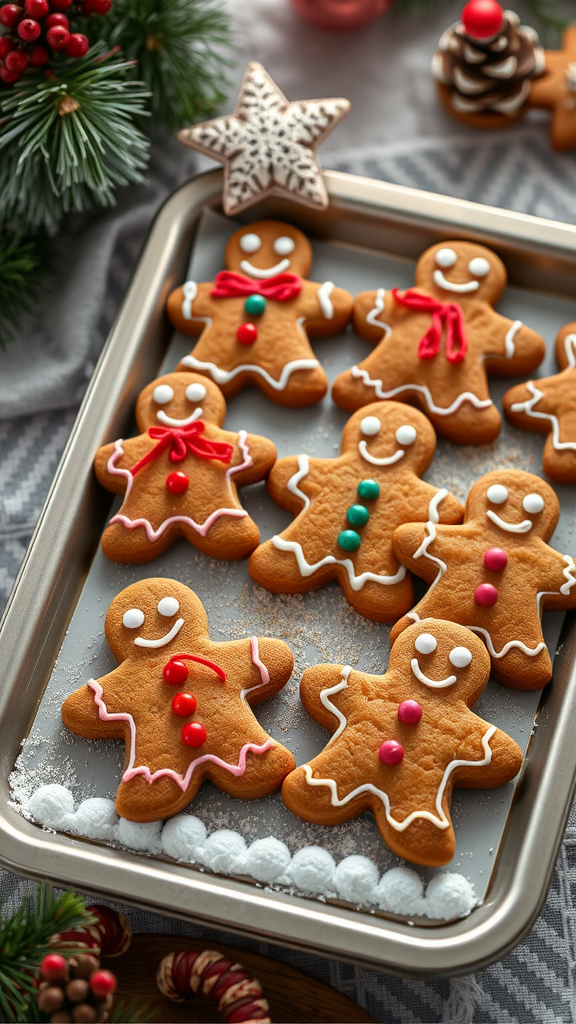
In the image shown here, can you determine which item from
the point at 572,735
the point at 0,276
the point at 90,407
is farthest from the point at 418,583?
the point at 0,276

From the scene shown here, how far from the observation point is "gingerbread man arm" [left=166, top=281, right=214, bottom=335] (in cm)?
170

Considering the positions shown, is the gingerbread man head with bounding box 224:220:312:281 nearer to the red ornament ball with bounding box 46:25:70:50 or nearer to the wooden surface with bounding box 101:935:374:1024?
the red ornament ball with bounding box 46:25:70:50

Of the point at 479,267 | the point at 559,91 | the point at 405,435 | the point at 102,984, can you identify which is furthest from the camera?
the point at 559,91

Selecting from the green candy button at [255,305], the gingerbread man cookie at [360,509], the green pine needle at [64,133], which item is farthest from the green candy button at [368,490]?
the green pine needle at [64,133]

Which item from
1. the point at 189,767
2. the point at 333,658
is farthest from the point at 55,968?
the point at 333,658

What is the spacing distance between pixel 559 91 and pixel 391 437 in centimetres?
81

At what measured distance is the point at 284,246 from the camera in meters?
1.73

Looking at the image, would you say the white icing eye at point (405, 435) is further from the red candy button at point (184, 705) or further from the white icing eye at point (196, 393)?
the red candy button at point (184, 705)

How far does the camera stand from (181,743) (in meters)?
1.42

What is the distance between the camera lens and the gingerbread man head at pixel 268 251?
5.66 feet

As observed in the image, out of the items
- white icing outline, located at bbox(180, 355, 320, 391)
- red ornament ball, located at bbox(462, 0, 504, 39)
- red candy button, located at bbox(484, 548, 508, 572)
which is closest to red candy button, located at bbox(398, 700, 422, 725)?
red candy button, located at bbox(484, 548, 508, 572)

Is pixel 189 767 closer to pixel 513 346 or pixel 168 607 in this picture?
pixel 168 607

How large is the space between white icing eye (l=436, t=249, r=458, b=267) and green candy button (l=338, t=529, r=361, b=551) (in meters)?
0.51

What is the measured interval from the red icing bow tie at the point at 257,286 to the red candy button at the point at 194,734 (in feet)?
2.37
